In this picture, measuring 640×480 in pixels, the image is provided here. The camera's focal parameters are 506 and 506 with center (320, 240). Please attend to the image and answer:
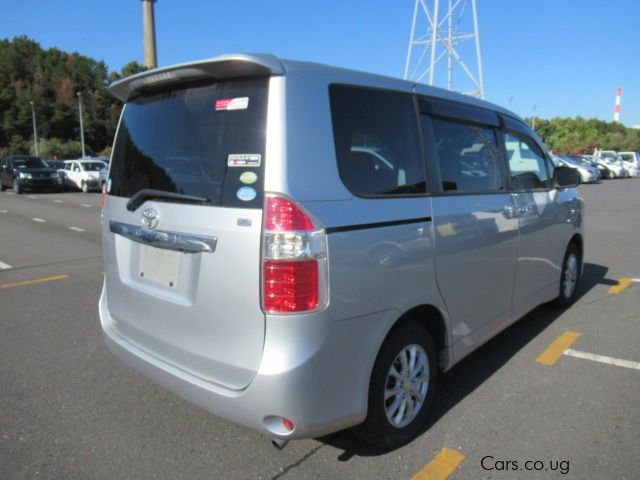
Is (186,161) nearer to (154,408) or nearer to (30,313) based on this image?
(154,408)

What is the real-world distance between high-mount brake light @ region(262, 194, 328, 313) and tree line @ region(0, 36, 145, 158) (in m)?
74.3

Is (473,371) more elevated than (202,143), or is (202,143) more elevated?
(202,143)

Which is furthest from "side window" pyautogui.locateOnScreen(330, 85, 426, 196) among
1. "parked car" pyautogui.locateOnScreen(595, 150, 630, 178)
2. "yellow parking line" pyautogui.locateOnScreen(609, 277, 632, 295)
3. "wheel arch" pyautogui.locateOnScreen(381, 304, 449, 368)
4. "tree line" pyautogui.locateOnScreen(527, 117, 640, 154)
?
"tree line" pyautogui.locateOnScreen(527, 117, 640, 154)

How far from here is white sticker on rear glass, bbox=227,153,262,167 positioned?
2.22 metres

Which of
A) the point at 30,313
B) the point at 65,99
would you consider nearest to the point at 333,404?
the point at 30,313

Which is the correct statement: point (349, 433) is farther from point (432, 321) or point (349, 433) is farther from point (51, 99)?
point (51, 99)

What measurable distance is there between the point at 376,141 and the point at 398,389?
4.40 ft

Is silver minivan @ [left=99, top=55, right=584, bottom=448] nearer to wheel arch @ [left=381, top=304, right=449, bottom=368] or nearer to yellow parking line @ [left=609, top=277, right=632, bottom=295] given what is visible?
wheel arch @ [left=381, top=304, right=449, bottom=368]

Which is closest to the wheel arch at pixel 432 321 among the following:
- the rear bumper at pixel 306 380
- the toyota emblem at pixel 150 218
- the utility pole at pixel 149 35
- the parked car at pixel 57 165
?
the rear bumper at pixel 306 380

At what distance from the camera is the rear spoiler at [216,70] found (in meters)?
2.26

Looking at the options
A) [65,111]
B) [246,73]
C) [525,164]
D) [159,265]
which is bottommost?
[159,265]

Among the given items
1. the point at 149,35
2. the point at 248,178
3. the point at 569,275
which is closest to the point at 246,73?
the point at 248,178

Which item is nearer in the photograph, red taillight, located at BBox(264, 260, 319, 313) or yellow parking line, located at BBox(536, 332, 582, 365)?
red taillight, located at BBox(264, 260, 319, 313)

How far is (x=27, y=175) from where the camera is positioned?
2230 cm
